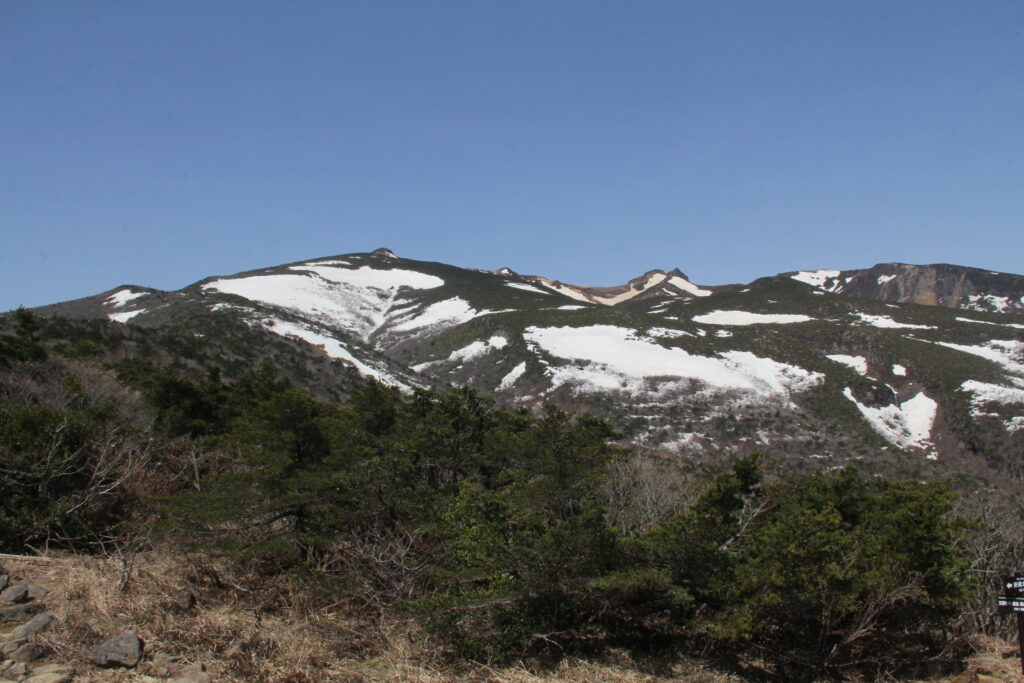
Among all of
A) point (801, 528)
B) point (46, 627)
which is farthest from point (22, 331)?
point (801, 528)

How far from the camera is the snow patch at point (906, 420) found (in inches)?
1529

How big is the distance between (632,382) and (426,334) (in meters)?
26.1

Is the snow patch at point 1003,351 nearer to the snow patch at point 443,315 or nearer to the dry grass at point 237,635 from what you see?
the snow patch at point 443,315

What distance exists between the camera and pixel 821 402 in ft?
138

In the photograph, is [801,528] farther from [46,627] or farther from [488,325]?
[488,325]

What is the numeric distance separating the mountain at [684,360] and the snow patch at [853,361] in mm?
202

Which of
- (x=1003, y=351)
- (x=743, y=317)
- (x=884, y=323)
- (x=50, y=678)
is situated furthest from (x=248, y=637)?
(x=743, y=317)

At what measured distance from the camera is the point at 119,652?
5520 millimetres

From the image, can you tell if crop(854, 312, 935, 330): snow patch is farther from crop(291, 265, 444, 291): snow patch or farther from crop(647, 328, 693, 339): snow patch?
crop(291, 265, 444, 291): snow patch

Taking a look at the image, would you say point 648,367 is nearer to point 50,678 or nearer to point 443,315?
point 443,315

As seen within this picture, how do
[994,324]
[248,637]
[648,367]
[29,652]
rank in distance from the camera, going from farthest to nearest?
[994,324], [648,367], [248,637], [29,652]

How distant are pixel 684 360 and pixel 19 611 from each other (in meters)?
45.0

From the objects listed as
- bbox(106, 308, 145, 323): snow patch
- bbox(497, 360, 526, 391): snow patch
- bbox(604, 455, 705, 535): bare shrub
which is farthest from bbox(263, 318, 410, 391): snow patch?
bbox(604, 455, 705, 535): bare shrub

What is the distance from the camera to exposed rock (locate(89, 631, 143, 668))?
5431mm
